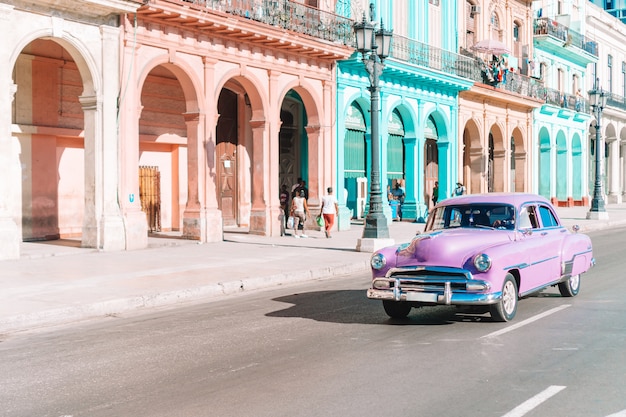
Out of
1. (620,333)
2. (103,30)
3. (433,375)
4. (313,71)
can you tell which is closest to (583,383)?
(433,375)

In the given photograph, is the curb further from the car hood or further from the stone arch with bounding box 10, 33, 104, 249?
the stone arch with bounding box 10, 33, 104, 249

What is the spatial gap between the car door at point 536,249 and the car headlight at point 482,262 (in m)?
0.85

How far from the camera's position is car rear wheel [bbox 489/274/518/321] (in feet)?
28.0

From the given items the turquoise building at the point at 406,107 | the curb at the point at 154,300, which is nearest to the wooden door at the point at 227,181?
the turquoise building at the point at 406,107

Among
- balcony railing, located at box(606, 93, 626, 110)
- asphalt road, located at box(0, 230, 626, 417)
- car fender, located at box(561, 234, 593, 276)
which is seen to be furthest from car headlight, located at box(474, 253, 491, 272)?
balcony railing, located at box(606, 93, 626, 110)

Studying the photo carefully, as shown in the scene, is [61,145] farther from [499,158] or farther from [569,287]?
[499,158]

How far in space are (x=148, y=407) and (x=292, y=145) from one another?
71.7 ft

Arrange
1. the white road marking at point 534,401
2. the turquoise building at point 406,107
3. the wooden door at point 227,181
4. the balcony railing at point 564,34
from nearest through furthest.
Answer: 1. the white road marking at point 534,401
2. the wooden door at point 227,181
3. the turquoise building at point 406,107
4. the balcony railing at point 564,34

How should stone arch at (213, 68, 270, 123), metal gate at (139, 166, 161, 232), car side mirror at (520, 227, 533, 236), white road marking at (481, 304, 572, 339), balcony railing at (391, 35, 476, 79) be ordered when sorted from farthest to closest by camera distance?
1. balcony railing at (391, 35, 476, 79)
2. metal gate at (139, 166, 161, 232)
3. stone arch at (213, 68, 270, 123)
4. car side mirror at (520, 227, 533, 236)
5. white road marking at (481, 304, 572, 339)

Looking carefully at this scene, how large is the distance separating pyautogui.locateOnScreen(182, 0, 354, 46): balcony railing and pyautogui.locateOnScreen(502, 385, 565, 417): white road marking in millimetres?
15300

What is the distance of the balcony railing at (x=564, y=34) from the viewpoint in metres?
39.9

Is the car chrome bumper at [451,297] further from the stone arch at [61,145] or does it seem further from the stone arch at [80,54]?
the stone arch at [80,54]

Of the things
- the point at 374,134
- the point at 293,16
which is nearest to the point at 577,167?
the point at 293,16

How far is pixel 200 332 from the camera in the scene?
28.2ft
